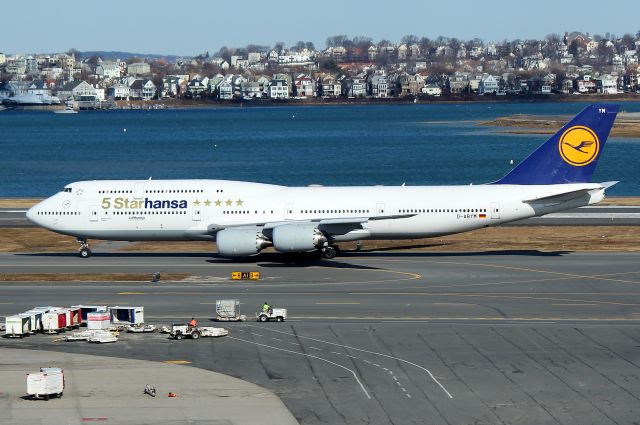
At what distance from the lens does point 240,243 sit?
6662 cm

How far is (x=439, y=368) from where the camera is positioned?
42.2 m

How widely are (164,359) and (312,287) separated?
17.4 metres

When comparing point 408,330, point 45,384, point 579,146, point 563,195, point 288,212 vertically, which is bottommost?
point 408,330

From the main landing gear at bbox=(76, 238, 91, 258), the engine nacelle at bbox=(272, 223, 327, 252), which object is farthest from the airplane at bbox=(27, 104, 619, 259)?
the main landing gear at bbox=(76, 238, 91, 258)

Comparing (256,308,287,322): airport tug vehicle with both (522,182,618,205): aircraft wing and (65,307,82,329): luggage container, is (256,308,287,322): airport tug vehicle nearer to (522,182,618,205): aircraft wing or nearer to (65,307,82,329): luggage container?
(65,307,82,329): luggage container

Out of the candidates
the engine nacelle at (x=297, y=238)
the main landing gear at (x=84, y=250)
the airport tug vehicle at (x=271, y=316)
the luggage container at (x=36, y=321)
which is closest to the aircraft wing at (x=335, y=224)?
the engine nacelle at (x=297, y=238)

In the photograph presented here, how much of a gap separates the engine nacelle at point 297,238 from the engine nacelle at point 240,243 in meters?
1.20

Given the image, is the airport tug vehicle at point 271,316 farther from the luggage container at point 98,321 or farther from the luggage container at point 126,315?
the luggage container at point 98,321

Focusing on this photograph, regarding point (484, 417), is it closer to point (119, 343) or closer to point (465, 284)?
point (119, 343)

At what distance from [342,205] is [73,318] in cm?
2295

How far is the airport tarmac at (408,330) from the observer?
38000 millimetres

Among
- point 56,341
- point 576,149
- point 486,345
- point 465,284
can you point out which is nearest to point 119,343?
point 56,341

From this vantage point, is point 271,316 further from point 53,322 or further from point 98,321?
point 53,322

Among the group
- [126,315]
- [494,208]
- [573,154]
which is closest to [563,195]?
[573,154]
